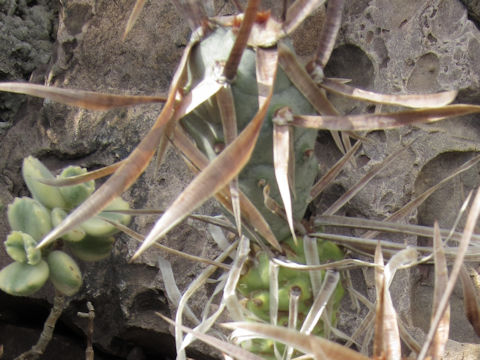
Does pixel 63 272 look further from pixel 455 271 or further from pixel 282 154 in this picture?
pixel 455 271

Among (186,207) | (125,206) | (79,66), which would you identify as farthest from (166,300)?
(186,207)

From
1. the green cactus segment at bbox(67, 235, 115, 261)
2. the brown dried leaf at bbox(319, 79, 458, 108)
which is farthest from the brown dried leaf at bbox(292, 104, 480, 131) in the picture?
the green cactus segment at bbox(67, 235, 115, 261)

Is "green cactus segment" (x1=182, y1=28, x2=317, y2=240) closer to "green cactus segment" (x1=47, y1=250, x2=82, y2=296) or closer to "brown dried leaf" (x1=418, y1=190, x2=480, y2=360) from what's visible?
"brown dried leaf" (x1=418, y1=190, x2=480, y2=360)

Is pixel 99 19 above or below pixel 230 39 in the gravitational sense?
above

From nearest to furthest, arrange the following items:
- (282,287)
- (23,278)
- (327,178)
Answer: (282,287), (327,178), (23,278)

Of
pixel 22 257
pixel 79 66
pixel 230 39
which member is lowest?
pixel 22 257

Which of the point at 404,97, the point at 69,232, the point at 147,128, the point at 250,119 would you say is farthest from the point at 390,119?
the point at 147,128

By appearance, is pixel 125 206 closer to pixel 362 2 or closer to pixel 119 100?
pixel 119 100
